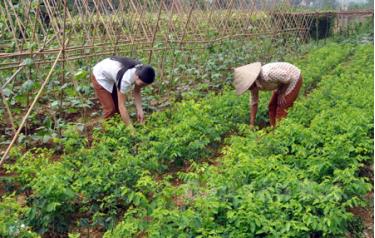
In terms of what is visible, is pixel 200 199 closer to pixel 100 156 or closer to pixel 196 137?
pixel 100 156

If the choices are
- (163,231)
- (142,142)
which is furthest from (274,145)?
(163,231)

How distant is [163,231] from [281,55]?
12.8 meters

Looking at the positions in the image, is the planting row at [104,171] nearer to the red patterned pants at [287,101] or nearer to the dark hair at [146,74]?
the dark hair at [146,74]

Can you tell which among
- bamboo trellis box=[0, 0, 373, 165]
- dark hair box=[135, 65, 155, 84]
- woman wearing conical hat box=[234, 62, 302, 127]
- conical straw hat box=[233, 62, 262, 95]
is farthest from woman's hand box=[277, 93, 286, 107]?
bamboo trellis box=[0, 0, 373, 165]

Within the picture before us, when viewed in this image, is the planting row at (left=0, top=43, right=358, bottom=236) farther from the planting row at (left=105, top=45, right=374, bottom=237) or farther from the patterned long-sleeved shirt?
the patterned long-sleeved shirt

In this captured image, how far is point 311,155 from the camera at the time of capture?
466cm

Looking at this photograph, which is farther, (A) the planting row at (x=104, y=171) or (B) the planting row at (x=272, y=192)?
(A) the planting row at (x=104, y=171)

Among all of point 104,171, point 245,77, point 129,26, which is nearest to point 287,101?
point 245,77

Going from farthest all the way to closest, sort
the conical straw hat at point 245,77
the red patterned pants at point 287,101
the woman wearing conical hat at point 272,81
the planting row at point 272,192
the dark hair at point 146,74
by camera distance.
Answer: the red patterned pants at point 287,101, the woman wearing conical hat at point 272,81, the conical straw hat at point 245,77, the dark hair at point 146,74, the planting row at point 272,192

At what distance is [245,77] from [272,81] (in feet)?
1.36

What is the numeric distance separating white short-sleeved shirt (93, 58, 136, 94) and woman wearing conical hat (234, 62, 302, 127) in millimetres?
1563

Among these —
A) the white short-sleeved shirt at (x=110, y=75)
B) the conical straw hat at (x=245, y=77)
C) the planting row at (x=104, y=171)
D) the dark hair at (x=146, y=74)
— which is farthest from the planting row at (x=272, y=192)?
the white short-sleeved shirt at (x=110, y=75)

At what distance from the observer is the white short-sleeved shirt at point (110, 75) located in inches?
233

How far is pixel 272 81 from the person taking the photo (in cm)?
668
